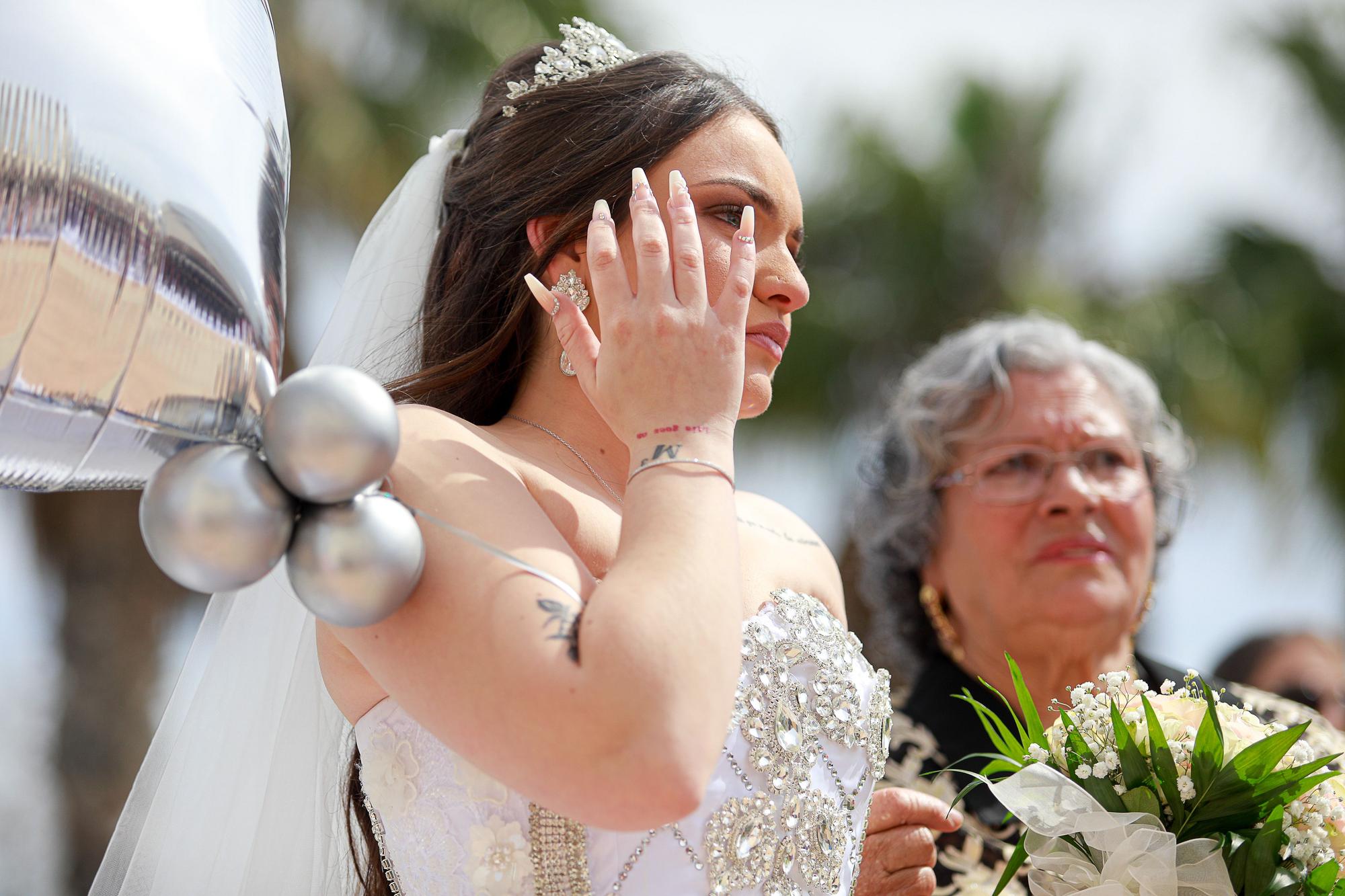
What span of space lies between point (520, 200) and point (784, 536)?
0.90m

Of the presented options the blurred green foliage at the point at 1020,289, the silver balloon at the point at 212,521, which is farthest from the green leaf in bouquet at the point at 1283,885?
the blurred green foliage at the point at 1020,289

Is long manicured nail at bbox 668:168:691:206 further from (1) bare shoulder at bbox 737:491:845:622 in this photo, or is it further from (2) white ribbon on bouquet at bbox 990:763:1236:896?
(2) white ribbon on bouquet at bbox 990:763:1236:896

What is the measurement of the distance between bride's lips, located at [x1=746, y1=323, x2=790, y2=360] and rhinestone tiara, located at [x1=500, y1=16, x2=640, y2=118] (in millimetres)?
709

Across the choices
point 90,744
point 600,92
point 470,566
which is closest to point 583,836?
point 470,566

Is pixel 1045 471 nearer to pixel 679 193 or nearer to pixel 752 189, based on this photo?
pixel 752 189

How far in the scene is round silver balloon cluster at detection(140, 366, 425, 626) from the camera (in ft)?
5.40

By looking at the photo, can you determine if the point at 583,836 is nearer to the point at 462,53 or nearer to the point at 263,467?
the point at 263,467

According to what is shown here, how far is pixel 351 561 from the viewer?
5.59 feet

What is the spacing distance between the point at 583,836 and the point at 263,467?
86cm

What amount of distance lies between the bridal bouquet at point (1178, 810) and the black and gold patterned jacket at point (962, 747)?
3.41ft

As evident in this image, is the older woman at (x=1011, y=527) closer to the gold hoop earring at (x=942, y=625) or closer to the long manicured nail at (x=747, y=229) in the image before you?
the gold hoop earring at (x=942, y=625)

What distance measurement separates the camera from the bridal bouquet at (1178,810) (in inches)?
93.2

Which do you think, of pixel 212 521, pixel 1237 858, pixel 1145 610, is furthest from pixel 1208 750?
pixel 1145 610

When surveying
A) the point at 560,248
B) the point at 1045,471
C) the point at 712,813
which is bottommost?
the point at 1045,471
